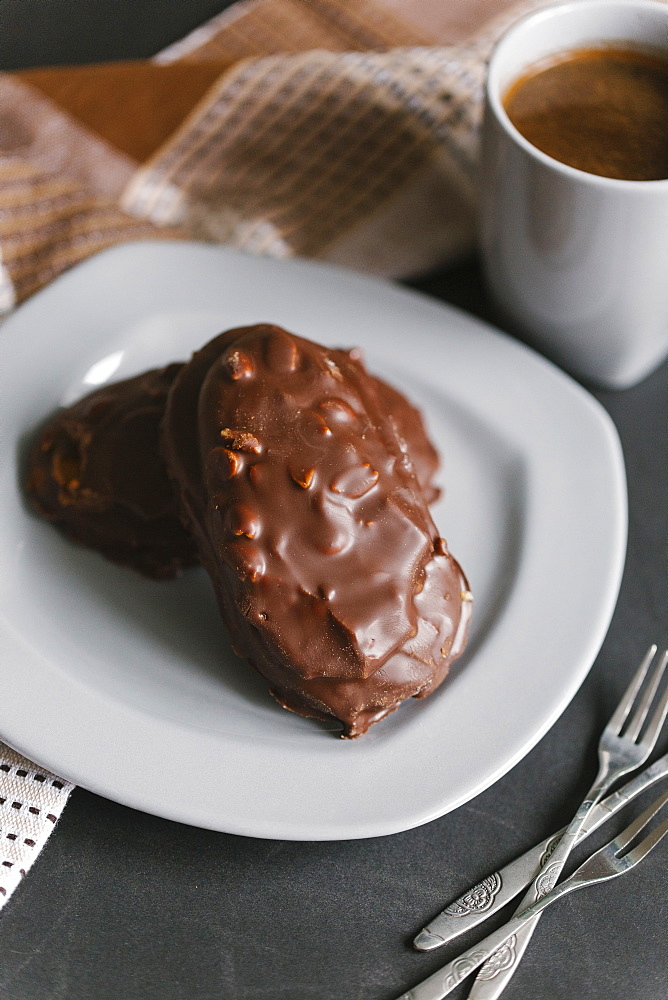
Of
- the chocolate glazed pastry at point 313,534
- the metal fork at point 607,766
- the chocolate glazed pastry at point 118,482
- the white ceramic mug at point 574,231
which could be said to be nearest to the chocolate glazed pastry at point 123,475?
the chocolate glazed pastry at point 118,482

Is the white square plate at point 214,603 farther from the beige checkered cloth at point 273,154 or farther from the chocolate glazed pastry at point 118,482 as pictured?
the beige checkered cloth at point 273,154

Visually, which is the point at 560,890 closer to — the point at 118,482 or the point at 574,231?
the point at 118,482

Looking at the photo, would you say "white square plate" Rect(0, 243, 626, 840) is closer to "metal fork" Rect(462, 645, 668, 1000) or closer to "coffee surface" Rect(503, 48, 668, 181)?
"metal fork" Rect(462, 645, 668, 1000)

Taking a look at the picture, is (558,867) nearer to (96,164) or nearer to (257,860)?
(257,860)

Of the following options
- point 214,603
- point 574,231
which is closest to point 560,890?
point 214,603

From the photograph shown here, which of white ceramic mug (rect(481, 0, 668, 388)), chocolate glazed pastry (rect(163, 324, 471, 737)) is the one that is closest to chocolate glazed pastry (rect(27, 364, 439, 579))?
chocolate glazed pastry (rect(163, 324, 471, 737))
